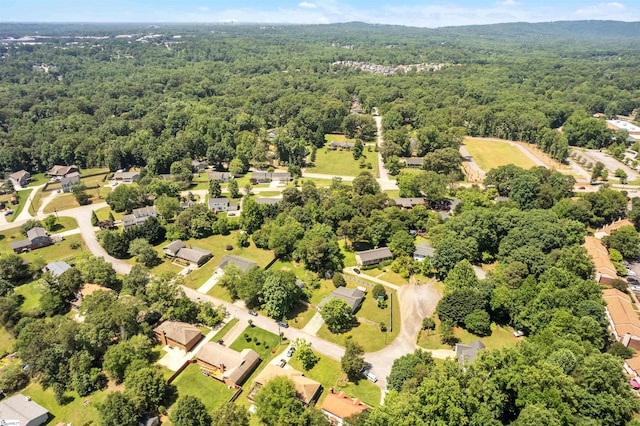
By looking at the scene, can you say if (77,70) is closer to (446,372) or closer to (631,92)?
(446,372)

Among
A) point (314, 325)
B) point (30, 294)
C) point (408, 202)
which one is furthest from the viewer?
point (408, 202)

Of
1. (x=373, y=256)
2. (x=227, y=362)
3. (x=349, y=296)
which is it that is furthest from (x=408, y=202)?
(x=227, y=362)

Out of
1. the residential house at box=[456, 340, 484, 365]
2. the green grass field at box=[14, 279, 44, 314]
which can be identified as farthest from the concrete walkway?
the green grass field at box=[14, 279, 44, 314]

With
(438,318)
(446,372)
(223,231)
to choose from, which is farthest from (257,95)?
(446,372)

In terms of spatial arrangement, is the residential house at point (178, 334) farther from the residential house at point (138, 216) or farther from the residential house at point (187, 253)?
the residential house at point (138, 216)

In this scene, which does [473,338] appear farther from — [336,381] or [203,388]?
[203,388]
